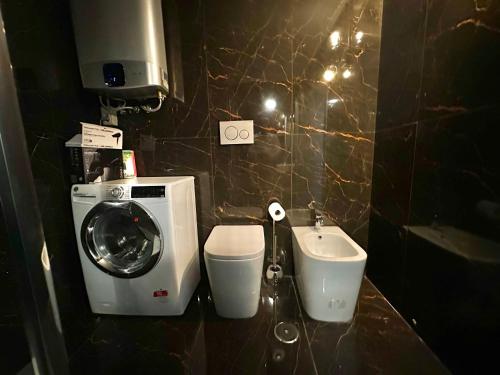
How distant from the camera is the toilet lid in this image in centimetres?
118

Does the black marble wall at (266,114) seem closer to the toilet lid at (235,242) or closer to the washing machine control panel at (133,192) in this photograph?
the toilet lid at (235,242)

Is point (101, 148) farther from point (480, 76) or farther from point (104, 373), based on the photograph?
point (480, 76)

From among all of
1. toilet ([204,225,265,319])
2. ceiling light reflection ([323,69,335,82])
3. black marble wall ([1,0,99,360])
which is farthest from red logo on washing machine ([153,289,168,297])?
ceiling light reflection ([323,69,335,82])

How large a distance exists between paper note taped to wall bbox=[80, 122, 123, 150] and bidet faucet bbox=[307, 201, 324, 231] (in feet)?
4.84

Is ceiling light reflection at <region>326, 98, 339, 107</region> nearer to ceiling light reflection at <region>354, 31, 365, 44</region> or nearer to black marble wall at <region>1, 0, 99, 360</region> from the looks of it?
ceiling light reflection at <region>354, 31, 365, 44</region>

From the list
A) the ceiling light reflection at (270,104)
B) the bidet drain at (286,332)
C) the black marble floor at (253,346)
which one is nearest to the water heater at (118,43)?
the ceiling light reflection at (270,104)

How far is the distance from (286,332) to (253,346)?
0.21m

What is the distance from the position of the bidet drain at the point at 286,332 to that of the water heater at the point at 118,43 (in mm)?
1639

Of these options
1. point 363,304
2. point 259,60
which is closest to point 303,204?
point 363,304

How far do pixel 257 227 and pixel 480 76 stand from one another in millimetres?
1367


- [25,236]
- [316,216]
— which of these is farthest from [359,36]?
[25,236]

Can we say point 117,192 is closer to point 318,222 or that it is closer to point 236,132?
point 236,132

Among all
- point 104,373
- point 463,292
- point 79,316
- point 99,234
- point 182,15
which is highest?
point 182,15

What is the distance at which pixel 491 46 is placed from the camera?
828mm
